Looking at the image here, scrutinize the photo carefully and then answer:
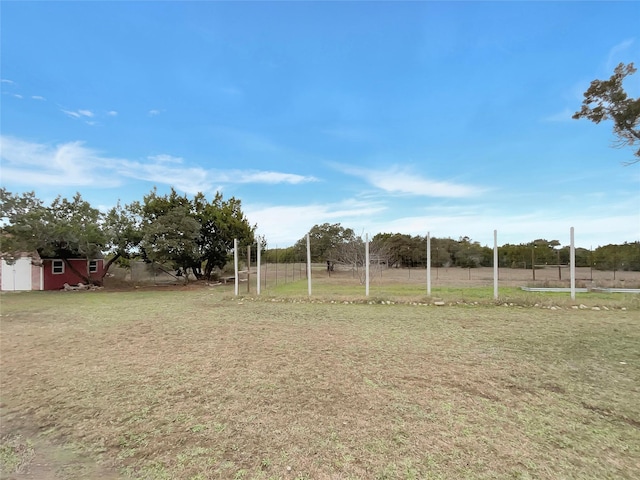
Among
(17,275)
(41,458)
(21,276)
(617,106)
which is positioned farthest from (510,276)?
(17,275)

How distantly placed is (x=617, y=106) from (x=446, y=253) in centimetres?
1322

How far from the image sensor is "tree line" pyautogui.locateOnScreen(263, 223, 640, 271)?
13945 mm

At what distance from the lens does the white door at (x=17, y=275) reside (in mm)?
16500

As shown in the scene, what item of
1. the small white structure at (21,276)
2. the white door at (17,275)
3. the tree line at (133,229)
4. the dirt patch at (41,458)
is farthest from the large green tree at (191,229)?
the dirt patch at (41,458)

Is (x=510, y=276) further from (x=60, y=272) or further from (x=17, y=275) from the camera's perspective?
(x=17, y=275)

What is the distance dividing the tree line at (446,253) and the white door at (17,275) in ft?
43.1

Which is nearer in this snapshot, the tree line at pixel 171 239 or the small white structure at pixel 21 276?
the tree line at pixel 171 239

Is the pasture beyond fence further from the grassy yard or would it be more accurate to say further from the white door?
the white door

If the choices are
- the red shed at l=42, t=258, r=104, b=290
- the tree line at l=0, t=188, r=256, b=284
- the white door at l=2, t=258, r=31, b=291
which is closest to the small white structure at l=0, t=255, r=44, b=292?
the white door at l=2, t=258, r=31, b=291

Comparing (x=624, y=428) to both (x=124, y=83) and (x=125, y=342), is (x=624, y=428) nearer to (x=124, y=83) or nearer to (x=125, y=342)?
(x=125, y=342)

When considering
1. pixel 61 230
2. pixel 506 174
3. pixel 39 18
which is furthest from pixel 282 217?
pixel 39 18

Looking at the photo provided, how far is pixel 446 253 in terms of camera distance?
21.7 meters

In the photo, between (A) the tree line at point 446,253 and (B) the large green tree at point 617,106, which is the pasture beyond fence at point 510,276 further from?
(B) the large green tree at point 617,106

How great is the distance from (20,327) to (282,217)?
1344cm
